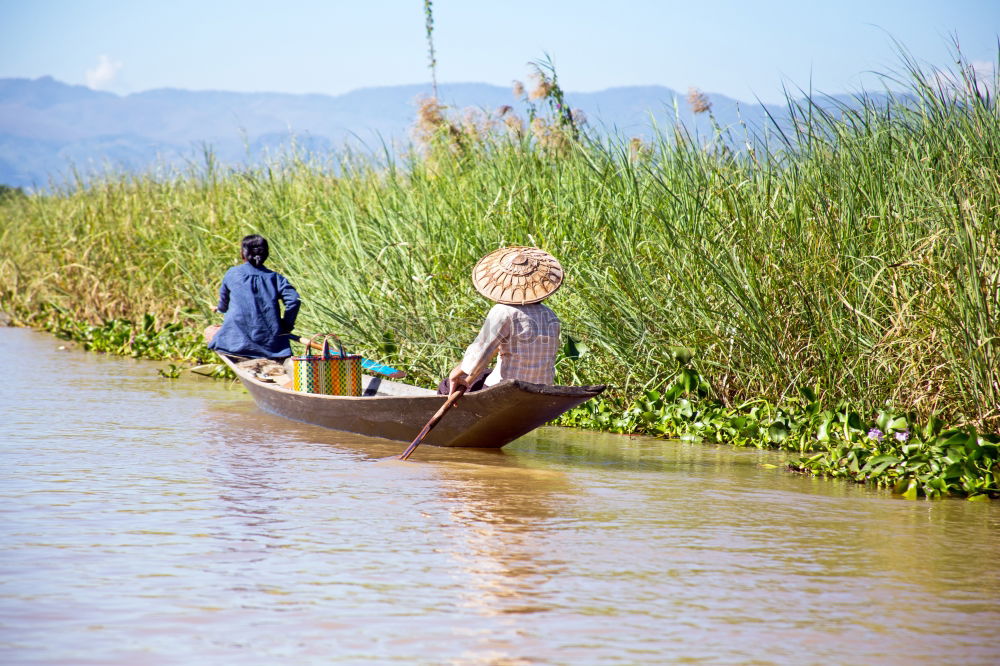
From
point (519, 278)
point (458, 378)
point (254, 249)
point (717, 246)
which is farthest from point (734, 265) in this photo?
point (254, 249)

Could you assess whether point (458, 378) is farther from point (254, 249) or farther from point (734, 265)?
point (254, 249)

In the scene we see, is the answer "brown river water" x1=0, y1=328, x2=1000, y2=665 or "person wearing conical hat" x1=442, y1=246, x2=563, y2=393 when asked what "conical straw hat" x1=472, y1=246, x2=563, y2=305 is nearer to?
"person wearing conical hat" x1=442, y1=246, x2=563, y2=393

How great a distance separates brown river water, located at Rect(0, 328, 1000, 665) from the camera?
13.9 ft

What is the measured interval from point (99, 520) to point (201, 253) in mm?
7839

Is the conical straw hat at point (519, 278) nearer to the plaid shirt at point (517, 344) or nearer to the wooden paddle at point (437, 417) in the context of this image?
the plaid shirt at point (517, 344)

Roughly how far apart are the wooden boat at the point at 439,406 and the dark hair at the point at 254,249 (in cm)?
133

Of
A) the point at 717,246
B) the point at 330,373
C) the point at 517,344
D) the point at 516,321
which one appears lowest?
the point at 330,373

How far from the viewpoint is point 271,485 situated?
6.97 metres

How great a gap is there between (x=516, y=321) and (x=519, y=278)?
27 cm

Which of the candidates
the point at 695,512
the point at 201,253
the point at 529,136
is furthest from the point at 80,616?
the point at 201,253

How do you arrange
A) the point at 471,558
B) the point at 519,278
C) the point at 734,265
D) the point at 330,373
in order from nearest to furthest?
the point at 471,558
the point at 519,278
the point at 734,265
the point at 330,373

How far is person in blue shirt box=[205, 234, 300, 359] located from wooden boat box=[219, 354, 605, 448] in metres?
0.95

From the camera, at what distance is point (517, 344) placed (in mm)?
7547

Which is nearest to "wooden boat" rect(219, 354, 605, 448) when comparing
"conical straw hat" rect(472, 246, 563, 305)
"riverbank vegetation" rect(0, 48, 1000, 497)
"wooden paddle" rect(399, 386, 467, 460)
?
"wooden paddle" rect(399, 386, 467, 460)
